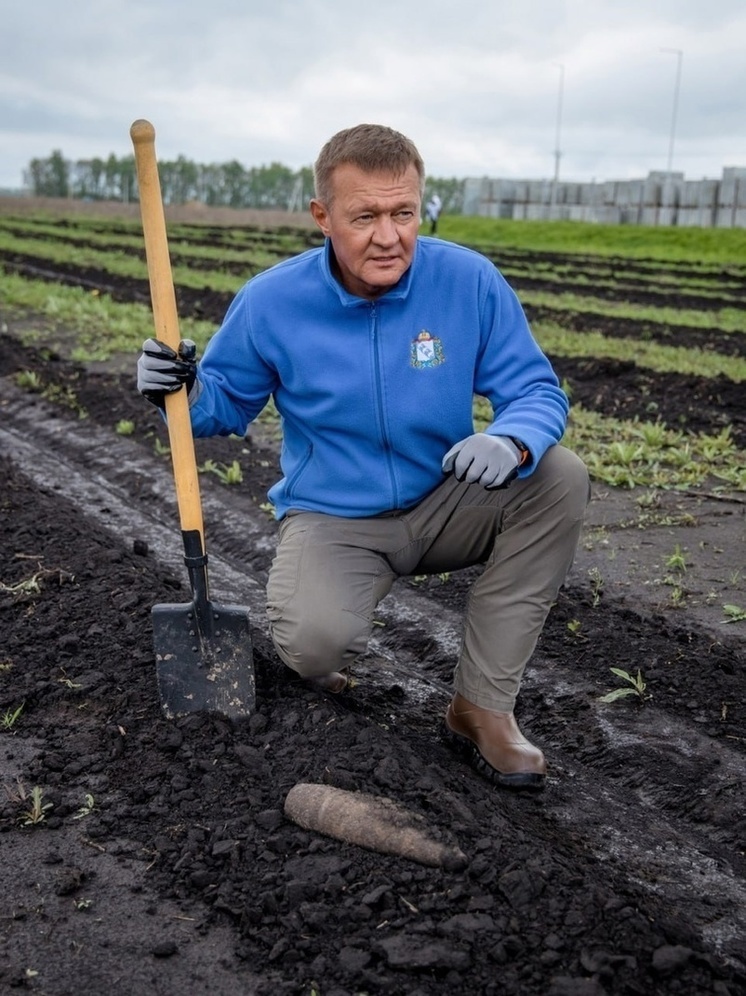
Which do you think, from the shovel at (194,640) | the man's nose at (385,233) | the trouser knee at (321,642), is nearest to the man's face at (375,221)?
the man's nose at (385,233)

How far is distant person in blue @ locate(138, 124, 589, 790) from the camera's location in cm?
303

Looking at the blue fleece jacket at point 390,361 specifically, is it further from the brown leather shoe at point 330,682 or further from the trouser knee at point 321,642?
the brown leather shoe at point 330,682

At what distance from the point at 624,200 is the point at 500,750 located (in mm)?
39378

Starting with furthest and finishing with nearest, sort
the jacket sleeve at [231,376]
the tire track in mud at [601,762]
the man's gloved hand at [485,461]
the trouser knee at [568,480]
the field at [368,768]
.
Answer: the jacket sleeve at [231,376], the trouser knee at [568,480], the man's gloved hand at [485,461], the tire track in mud at [601,762], the field at [368,768]

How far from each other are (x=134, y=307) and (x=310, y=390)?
9.17m

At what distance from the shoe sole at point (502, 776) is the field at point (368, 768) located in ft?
0.15

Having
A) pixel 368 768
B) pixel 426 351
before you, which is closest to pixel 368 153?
pixel 426 351

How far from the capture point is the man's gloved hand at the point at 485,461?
285cm

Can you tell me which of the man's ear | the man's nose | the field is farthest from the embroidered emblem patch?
the field

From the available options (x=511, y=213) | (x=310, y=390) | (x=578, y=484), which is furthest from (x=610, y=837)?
(x=511, y=213)

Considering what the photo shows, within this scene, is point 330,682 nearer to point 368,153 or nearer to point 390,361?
point 390,361

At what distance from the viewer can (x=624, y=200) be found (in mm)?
39906

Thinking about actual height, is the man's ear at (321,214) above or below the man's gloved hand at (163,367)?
above

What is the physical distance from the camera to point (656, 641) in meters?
3.91
